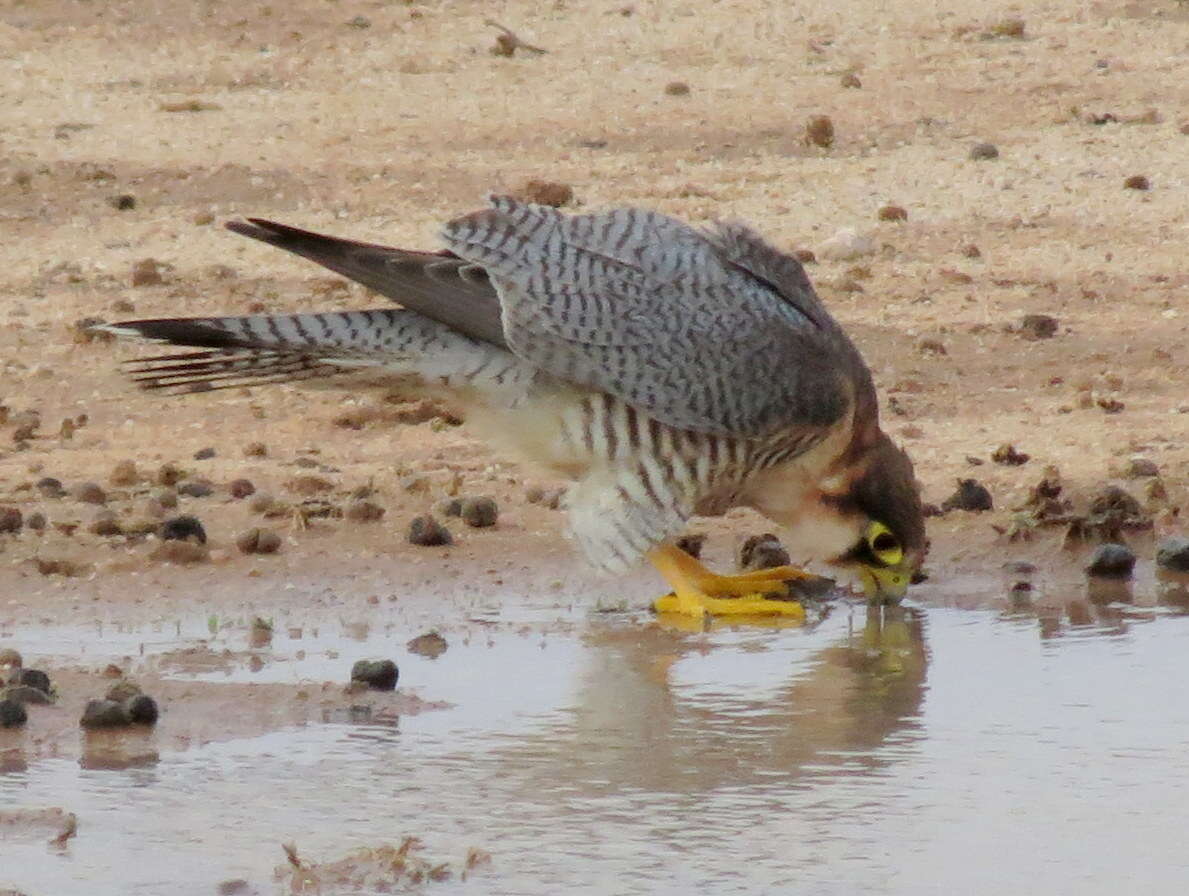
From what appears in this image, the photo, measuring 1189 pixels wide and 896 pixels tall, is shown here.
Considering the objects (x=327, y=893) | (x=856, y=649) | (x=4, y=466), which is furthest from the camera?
(x=4, y=466)

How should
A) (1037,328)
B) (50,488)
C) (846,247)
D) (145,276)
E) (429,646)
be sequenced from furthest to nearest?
(846,247)
(145,276)
(1037,328)
(50,488)
(429,646)

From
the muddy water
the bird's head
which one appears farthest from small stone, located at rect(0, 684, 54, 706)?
the bird's head

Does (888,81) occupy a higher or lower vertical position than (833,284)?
higher

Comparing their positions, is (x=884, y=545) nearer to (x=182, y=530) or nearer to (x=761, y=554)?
(x=761, y=554)

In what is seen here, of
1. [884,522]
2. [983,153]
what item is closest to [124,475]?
[884,522]

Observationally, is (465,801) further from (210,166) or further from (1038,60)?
(1038,60)

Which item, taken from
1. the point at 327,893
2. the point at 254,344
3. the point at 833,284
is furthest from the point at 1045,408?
the point at 327,893

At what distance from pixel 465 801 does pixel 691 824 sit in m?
0.47

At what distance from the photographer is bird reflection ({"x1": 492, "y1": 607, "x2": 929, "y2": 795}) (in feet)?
17.6

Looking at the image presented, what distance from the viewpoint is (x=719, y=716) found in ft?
18.9

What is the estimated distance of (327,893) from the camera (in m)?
4.53

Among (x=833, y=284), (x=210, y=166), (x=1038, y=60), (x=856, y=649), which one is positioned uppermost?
(x=1038, y=60)

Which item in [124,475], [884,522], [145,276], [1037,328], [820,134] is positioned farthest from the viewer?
[820,134]

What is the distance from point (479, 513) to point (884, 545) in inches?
47.5
